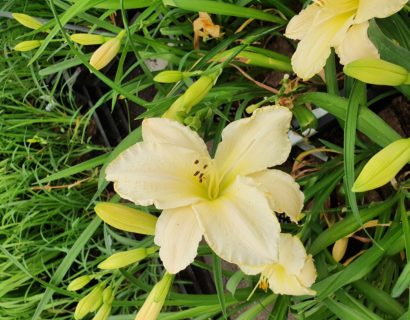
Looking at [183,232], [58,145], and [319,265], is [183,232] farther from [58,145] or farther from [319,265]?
[58,145]

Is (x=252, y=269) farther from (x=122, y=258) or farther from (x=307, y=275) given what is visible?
(x=122, y=258)

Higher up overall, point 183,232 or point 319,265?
point 183,232

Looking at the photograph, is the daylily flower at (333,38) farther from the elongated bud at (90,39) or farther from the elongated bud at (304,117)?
the elongated bud at (90,39)

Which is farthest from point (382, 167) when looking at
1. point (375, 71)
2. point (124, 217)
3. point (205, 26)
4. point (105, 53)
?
point (205, 26)

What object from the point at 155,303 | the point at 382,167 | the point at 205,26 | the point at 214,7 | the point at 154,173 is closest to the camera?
the point at 382,167

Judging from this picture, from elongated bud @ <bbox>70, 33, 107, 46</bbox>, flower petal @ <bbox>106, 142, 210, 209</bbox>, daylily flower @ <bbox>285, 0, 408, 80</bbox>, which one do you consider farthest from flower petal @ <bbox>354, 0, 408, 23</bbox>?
elongated bud @ <bbox>70, 33, 107, 46</bbox>

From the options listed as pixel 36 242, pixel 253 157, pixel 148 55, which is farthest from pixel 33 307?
pixel 253 157
